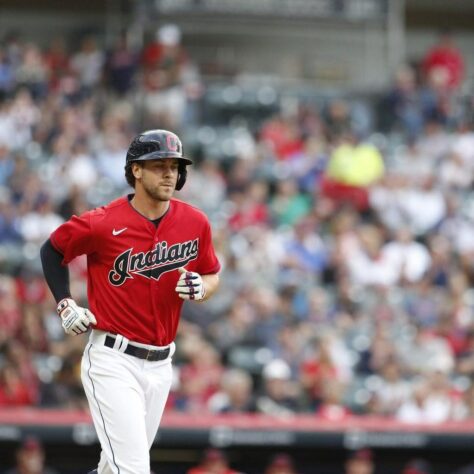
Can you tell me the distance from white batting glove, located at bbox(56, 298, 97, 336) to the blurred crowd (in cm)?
416

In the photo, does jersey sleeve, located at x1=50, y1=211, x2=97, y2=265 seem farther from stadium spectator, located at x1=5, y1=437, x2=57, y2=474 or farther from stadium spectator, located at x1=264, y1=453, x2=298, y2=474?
stadium spectator, located at x1=264, y1=453, x2=298, y2=474

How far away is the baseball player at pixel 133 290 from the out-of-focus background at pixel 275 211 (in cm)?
328

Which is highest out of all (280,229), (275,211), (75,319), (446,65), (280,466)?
(446,65)

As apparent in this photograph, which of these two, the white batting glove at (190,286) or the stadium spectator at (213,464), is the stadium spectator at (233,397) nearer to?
the stadium spectator at (213,464)

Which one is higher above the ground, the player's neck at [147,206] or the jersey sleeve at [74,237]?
the player's neck at [147,206]

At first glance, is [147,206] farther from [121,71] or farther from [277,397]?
[121,71]

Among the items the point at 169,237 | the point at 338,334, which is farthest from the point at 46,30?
the point at 169,237

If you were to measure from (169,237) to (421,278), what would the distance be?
675cm

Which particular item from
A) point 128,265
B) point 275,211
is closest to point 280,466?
point 128,265

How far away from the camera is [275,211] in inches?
501

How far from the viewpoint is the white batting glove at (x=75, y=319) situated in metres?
5.35

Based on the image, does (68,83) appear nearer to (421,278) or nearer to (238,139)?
(238,139)

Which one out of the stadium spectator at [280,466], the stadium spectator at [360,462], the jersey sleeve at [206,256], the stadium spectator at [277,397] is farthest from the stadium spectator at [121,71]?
the jersey sleeve at [206,256]

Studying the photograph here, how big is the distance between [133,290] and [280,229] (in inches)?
271
